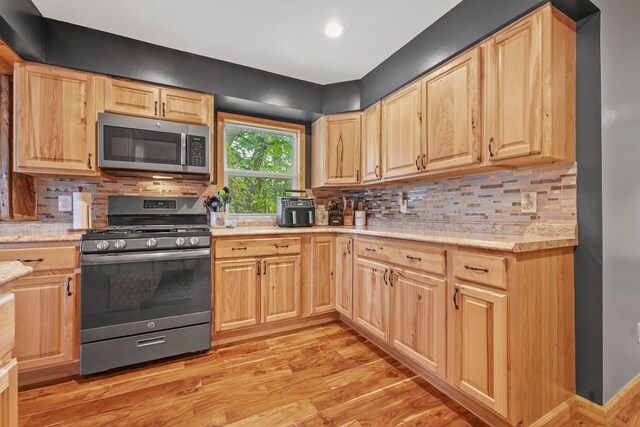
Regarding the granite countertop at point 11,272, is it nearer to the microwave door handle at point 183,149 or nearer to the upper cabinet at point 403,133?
the microwave door handle at point 183,149

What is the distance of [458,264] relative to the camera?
156 cm

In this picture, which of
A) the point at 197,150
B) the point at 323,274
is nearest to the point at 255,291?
the point at 323,274

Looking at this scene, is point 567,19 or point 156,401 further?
point 156,401

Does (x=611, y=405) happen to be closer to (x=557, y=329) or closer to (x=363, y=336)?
(x=557, y=329)

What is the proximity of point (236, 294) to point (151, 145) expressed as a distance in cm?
140

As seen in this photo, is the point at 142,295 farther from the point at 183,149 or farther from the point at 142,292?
the point at 183,149

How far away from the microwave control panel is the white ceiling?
0.76 m

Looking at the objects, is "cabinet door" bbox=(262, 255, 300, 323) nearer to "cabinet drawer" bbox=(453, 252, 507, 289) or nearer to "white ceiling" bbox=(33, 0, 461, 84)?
"cabinet drawer" bbox=(453, 252, 507, 289)

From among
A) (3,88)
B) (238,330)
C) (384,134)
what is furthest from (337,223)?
(3,88)

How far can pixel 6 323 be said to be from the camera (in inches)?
29.0

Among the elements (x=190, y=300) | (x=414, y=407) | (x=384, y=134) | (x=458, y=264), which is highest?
(x=384, y=134)

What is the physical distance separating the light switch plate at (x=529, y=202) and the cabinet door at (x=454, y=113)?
0.37m

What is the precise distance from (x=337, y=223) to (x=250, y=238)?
3.77 feet

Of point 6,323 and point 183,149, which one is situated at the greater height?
point 183,149
